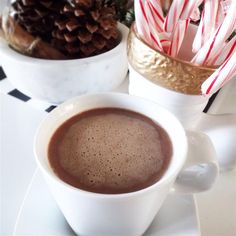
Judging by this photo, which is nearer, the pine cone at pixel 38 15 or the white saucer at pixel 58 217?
the white saucer at pixel 58 217

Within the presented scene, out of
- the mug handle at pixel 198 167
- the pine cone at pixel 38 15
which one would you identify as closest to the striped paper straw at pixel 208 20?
the mug handle at pixel 198 167

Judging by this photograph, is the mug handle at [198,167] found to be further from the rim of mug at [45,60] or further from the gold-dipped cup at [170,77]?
the rim of mug at [45,60]

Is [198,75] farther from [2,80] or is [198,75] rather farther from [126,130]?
[2,80]

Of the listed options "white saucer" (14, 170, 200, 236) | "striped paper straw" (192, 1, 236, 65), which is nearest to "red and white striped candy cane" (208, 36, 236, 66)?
"striped paper straw" (192, 1, 236, 65)

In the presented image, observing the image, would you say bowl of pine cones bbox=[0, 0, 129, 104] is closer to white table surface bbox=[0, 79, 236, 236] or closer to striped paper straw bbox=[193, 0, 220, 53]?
white table surface bbox=[0, 79, 236, 236]

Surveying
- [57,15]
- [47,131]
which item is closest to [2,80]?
[57,15]

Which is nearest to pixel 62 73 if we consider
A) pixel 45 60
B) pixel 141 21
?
pixel 45 60

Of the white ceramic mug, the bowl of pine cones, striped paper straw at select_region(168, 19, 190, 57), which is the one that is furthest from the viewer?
the bowl of pine cones
